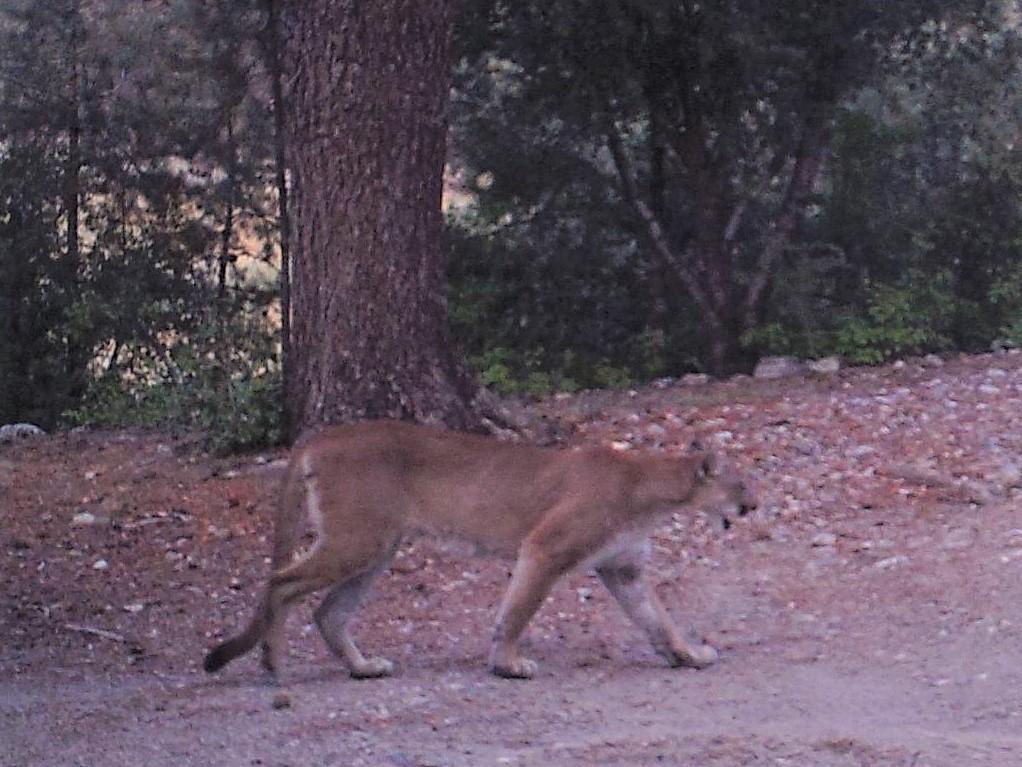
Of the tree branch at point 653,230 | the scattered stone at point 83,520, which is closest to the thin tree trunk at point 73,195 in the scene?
the tree branch at point 653,230

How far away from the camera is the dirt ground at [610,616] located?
599 centimetres

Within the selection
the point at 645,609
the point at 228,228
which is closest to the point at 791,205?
the point at 228,228

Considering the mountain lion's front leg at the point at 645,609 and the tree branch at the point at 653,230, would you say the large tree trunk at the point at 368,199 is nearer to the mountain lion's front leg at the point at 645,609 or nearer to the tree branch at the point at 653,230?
the mountain lion's front leg at the point at 645,609

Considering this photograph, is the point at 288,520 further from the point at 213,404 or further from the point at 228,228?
the point at 228,228

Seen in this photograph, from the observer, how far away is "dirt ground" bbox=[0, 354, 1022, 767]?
599 cm

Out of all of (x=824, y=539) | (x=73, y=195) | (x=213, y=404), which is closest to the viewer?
(x=824, y=539)

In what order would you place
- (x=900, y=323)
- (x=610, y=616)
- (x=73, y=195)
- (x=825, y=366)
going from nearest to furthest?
(x=610, y=616) → (x=825, y=366) → (x=900, y=323) → (x=73, y=195)

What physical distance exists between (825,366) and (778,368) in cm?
40

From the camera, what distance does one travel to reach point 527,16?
47.4 ft

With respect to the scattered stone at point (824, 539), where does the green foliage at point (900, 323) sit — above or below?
above

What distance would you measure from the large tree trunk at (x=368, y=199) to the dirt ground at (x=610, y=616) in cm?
100

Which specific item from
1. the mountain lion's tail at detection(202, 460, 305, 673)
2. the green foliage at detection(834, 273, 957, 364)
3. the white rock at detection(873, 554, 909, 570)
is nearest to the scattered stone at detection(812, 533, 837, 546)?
the white rock at detection(873, 554, 909, 570)

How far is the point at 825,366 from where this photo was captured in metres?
14.0

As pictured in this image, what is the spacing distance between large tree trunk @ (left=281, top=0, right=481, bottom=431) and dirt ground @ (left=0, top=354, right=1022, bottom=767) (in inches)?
39.4
